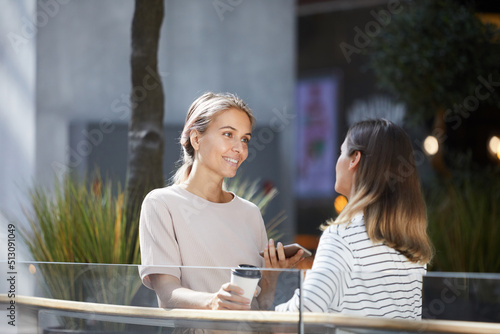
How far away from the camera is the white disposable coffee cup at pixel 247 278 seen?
4.94ft

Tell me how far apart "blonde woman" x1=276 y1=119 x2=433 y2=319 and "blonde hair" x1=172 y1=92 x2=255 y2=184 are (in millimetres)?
389

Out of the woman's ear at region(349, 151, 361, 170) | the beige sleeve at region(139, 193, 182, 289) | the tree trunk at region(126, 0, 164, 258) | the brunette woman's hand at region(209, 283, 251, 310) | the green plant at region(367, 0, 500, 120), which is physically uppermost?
the green plant at region(367, 0, 500, 120)

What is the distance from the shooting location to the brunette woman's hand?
60.9 inches

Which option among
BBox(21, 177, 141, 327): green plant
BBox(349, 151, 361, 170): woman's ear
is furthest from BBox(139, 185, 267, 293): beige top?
BBox(21, 177, 141, 327): green plant

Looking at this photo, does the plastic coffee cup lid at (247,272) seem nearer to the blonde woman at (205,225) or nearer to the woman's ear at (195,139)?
the blonde woman at (205,225)

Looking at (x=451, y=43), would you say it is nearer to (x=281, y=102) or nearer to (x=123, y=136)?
(x=281, y=102)

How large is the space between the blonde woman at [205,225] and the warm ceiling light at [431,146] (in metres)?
4.72

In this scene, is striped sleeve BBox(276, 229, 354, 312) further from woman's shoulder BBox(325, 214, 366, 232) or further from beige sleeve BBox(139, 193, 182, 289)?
beige sleeve BBox(139, 193, 182, 289)

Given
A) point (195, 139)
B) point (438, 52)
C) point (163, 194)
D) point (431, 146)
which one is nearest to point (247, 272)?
point (163, 194)

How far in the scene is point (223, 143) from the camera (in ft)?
5.95

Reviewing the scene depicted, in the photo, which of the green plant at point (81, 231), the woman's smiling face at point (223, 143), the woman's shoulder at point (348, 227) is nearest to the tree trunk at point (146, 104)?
the green plant at point (81, 231)

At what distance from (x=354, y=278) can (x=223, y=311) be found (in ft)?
1.13

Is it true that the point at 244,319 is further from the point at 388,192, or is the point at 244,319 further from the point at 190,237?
the point at 388,192

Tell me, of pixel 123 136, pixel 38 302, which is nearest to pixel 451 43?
pixel 123 136
